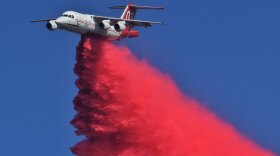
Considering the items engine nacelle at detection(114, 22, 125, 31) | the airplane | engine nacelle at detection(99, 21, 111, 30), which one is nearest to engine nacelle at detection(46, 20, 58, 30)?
the airplane

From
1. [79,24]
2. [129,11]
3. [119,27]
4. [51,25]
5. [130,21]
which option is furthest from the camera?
[129,11]

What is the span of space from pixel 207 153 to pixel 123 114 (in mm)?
6534

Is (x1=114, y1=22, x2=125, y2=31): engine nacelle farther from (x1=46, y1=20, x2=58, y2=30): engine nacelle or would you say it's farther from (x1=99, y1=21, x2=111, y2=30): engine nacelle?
(x1=46, y1=20, x2=58, y2=30): engine nacelle

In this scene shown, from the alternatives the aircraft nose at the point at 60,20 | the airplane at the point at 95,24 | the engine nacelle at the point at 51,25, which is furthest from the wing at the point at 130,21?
the engine nacelle at the point at 51,25

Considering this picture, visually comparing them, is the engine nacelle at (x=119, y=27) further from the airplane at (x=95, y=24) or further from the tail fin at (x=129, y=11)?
the tail fin at (x=129, y=11)

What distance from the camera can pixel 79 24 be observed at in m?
134

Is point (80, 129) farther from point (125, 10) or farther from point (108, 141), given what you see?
point (125, 10)

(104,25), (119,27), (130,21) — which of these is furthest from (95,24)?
(130,21)

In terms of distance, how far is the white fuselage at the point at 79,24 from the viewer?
134 m

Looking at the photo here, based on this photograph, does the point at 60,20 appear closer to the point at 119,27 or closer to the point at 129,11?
the point at 119,27

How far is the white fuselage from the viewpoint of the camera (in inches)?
5271

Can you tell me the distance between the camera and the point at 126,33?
137125 millimetres

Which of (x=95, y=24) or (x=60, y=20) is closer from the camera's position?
(x=60, y=20)

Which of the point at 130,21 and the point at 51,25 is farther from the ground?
the point at 51,25
